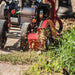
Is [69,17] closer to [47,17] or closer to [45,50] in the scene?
[47,17]

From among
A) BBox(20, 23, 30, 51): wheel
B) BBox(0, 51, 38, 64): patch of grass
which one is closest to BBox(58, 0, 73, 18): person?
BBox(20, 23, 30, 51): wheel

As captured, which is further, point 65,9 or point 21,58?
point 65,9

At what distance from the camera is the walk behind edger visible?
400cm

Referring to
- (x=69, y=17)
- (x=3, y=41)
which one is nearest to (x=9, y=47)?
(x=3, y=41)

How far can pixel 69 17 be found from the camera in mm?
7355

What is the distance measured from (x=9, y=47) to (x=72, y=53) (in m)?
1.86

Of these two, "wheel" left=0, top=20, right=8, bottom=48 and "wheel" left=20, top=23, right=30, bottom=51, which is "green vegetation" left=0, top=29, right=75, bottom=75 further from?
"wheel" left=0, top=20, right=8, bottom=48

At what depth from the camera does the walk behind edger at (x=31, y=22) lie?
4004mm

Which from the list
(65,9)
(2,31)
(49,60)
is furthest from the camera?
(65,9)

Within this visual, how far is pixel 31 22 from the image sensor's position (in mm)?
4750

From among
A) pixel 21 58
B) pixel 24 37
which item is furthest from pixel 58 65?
pixel 24 37

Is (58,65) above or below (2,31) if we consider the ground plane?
below

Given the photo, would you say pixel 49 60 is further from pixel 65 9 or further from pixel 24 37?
pixel 65 9

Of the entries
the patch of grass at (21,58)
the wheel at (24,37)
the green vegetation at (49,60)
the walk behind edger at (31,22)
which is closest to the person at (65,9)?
the walk behind edger at (31,22)
